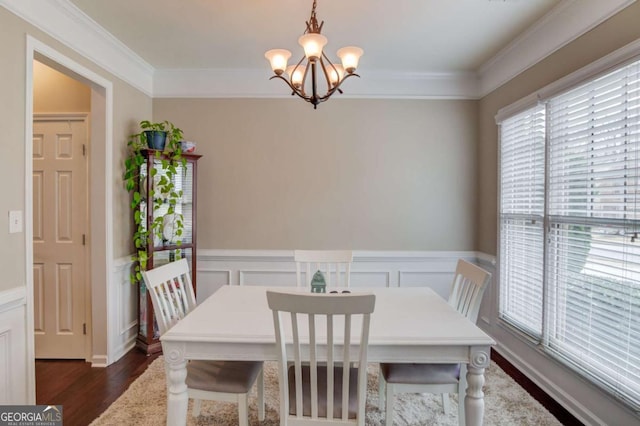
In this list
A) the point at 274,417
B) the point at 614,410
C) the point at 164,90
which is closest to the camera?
the point at 614,410

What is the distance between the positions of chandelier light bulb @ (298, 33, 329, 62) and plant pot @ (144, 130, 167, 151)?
190 centimetres

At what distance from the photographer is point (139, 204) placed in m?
3.11

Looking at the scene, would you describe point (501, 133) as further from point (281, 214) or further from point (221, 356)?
point (221, 356)

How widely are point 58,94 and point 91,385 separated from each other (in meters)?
2.42

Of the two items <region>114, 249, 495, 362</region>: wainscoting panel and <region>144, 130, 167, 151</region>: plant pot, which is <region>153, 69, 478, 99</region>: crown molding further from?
<region>114, 249, 495, 362</region>: wainscoting panel

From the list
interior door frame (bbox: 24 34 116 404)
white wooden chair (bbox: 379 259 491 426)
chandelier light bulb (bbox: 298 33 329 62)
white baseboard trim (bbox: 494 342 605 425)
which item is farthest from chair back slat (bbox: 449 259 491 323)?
interior door frame (bbox: 24 34 116 404)

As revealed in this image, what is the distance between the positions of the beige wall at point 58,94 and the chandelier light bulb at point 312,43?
222cm

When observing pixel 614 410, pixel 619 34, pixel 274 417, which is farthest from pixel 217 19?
pixel 614 410

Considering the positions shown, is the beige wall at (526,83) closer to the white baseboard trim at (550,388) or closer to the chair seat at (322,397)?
the white baseboard trim at (550,388)

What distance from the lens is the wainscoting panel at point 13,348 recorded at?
1866 millimetres

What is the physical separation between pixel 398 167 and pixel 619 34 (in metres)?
1.93

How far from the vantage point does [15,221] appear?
1966 mm

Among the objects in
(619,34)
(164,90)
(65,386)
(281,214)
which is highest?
(164,90)

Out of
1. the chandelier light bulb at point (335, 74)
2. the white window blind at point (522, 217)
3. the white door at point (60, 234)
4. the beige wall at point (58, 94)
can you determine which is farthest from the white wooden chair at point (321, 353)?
the beige wall at point (58, 94)
